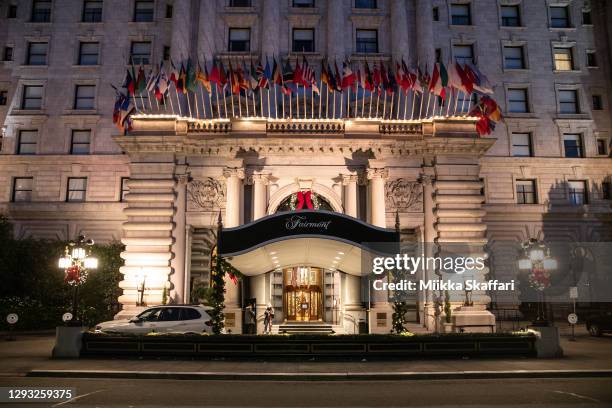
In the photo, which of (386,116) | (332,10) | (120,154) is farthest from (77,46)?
(386,116)

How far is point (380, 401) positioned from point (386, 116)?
97.3ft

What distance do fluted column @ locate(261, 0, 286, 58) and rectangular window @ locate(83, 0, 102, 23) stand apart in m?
13.9

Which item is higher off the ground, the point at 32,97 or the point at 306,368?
the point at 32,97

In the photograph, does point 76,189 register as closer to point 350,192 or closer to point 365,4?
point 350,192

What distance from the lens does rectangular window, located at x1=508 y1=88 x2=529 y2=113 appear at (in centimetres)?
4262

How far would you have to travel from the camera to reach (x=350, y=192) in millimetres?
32094

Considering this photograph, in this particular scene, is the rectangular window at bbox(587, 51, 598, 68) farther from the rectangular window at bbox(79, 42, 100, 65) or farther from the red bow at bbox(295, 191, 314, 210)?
the rectangular window at bbox(79, 42, 100, 65)

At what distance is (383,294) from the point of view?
3034 centimetres

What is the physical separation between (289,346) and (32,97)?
3368 cm

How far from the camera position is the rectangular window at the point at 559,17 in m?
44.1

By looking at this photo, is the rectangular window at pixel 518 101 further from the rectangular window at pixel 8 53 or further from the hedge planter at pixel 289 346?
the rectangular window at pixel 8 53

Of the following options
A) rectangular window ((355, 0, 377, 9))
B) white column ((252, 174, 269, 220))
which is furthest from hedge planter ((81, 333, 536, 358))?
rectangular window ((355, 0, 377, 9))

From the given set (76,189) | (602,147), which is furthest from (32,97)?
(602,147)

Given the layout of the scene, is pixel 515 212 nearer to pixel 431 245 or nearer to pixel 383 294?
pixel 431 245
